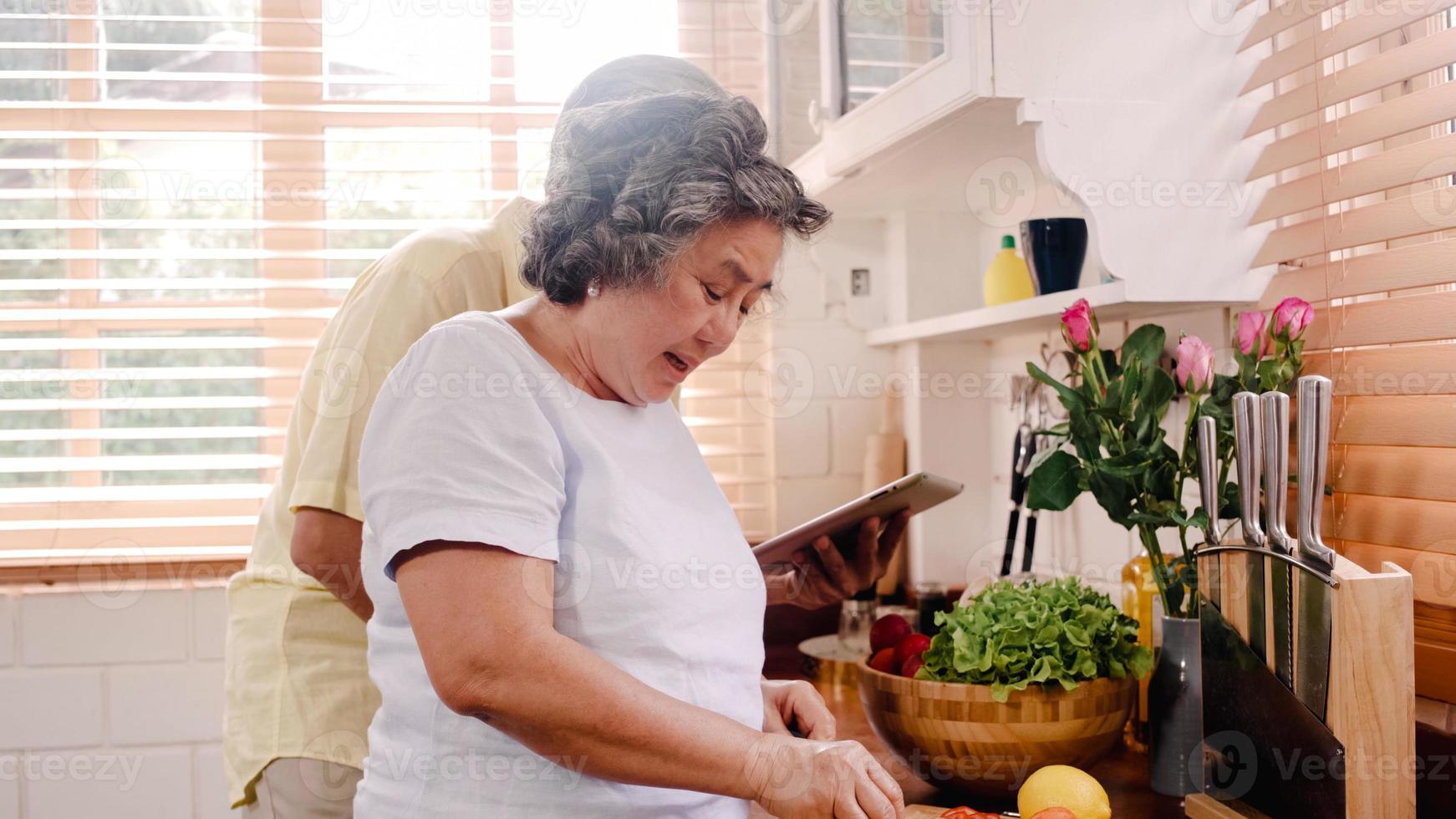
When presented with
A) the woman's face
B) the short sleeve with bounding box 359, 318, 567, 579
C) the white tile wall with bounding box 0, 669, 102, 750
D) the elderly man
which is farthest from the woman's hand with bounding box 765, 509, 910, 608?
the white tile wall with bounding box 0, 669, 102, 750

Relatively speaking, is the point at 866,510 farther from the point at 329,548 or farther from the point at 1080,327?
the point at 329,548

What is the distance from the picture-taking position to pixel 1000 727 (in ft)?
3.84

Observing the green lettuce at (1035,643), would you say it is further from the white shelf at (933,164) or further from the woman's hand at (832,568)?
the white shelf at (933,164)

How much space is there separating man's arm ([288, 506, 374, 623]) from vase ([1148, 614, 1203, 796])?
2.77 feet

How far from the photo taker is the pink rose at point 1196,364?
117cm

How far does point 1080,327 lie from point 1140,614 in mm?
401

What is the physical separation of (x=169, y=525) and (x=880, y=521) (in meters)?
1.43

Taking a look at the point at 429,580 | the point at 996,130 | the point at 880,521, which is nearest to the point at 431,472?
the point at 429,580

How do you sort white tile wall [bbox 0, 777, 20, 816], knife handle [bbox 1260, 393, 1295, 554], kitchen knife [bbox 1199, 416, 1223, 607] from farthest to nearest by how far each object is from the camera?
white tile wall [bbox 0, 777, 20, 816] → kitchen knife [bbox 1199, 416, 1223, 607] → knife handle [bbox 1260, 393, 1295, 554]

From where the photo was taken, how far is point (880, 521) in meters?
1.34

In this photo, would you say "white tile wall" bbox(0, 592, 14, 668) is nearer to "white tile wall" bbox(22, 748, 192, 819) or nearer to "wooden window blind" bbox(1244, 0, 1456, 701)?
"white tile wall" bbox(22, 748, 192, 819)

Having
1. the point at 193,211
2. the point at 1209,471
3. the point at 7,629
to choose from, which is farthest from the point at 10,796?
the point at 1209,471

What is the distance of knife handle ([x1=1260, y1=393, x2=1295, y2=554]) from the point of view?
0.99m

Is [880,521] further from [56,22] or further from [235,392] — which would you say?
[56,22]
